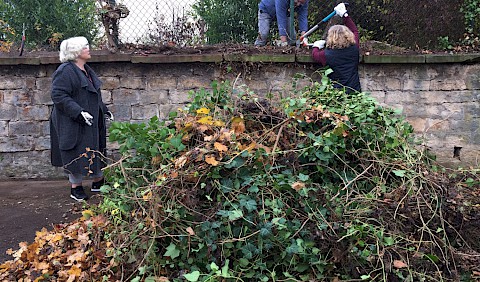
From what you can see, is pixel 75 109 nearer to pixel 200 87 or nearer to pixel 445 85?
pixel 200 87

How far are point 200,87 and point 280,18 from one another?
1.45m

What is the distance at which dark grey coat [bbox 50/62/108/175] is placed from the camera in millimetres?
4367

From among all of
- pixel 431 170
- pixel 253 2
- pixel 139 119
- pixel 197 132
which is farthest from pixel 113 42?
pixel 431 170

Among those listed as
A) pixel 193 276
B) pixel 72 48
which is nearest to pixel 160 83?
pixel 72 48

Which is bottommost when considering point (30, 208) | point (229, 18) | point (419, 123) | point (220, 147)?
point (30, 208)

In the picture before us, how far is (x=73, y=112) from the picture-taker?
4.34 m

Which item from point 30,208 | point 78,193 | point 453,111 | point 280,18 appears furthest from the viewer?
point 280,18

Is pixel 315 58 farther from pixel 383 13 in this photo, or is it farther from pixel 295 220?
pixel 295 220

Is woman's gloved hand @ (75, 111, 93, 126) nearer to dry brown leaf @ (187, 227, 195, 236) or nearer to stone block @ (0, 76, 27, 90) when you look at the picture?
stone block @ (0, 76, 27, 90)

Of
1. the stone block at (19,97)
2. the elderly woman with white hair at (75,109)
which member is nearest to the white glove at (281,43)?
the elderly woman with white hair at (75,109)

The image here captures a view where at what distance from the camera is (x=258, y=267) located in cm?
223

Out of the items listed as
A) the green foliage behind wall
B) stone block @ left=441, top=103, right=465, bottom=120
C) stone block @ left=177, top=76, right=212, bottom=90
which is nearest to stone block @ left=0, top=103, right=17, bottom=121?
stone block @ left=177, top=76, right=212, bottom=90

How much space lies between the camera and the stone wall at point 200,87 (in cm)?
542

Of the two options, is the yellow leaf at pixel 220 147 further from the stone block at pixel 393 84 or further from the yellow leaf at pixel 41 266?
the stone block at pixel 393 84
